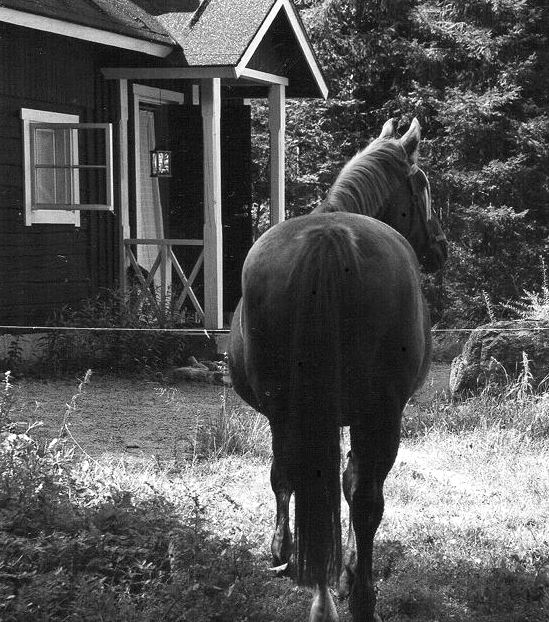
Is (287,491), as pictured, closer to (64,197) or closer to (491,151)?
(64,197)

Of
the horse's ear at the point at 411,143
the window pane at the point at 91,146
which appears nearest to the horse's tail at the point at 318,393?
the horse's ear at the point at 411,143

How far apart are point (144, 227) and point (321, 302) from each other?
10.3m

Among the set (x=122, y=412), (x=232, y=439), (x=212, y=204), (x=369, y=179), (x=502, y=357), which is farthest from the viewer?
(x=212, y=204)

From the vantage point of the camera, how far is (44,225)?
11.7m

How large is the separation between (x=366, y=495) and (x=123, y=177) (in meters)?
8.89

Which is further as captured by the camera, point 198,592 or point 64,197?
point 64,197

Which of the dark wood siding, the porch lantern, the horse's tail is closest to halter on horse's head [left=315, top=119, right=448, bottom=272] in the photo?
the horse's tail

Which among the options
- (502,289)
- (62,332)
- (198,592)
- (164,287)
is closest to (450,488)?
(198,592)

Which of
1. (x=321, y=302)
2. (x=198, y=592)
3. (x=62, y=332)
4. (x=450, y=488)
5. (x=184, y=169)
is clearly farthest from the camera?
(x=184, y=169)

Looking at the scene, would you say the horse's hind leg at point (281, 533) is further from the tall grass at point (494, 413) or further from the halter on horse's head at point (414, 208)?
the tall grass at point (494, 413)

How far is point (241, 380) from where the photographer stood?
506 cm

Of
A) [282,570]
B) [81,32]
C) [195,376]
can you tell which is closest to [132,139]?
[81,32]

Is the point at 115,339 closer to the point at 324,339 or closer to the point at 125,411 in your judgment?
the point at 125,411

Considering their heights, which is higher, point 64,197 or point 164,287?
point 64,197
